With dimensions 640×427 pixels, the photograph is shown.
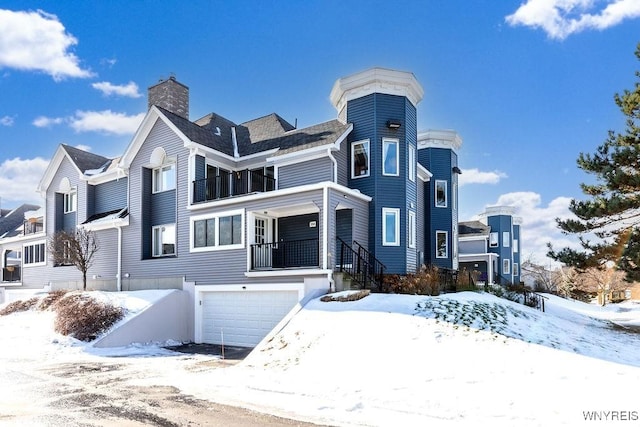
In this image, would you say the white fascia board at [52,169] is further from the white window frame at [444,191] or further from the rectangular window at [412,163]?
the white window frame at [444,191]

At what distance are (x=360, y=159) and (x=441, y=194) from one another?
759cm

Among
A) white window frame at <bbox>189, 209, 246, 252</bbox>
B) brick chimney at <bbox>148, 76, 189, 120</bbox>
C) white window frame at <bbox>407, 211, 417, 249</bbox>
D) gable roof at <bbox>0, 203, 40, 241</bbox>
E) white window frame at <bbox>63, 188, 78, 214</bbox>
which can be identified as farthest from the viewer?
gable roof at <bbox>0, 203, 40, 241</bbox>

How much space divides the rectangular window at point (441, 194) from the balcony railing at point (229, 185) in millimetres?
9604

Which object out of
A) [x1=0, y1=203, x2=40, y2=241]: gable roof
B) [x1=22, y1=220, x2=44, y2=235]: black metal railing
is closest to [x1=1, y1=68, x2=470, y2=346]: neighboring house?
[x1=22, y1=220, x2=44, y2=235]: black metal railing

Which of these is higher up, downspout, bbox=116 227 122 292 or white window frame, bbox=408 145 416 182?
white window frame, bbox=408 145 416 182

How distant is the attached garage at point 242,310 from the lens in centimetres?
1439

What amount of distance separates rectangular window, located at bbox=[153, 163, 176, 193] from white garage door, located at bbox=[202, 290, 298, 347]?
580cm

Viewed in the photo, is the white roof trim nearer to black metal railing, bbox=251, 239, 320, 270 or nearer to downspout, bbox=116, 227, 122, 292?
black metal railing, bbox=251, 239, 320, 270

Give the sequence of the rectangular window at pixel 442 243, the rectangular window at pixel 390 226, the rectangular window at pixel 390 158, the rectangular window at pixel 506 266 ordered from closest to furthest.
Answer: the rectangular window at pixel 390 226
the rectangular window at pixel 390 158
the rectangular window at pixel 442 243
the rectangular window at pixel 506 266

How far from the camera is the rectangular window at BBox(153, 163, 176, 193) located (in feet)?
63.5

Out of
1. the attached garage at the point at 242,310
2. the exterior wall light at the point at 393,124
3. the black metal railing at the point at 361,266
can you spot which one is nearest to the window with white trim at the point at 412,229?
the black metal railing at the point at 361,266

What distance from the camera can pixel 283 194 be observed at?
48.0ft

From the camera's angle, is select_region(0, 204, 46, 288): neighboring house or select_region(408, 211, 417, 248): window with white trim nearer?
select_region(408, 211, 417, 248): window with white trim

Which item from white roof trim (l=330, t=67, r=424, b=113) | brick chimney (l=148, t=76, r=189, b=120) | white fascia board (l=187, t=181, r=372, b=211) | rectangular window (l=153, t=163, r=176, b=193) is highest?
brick chimney (l=148, t=76, r=189, b=120)
